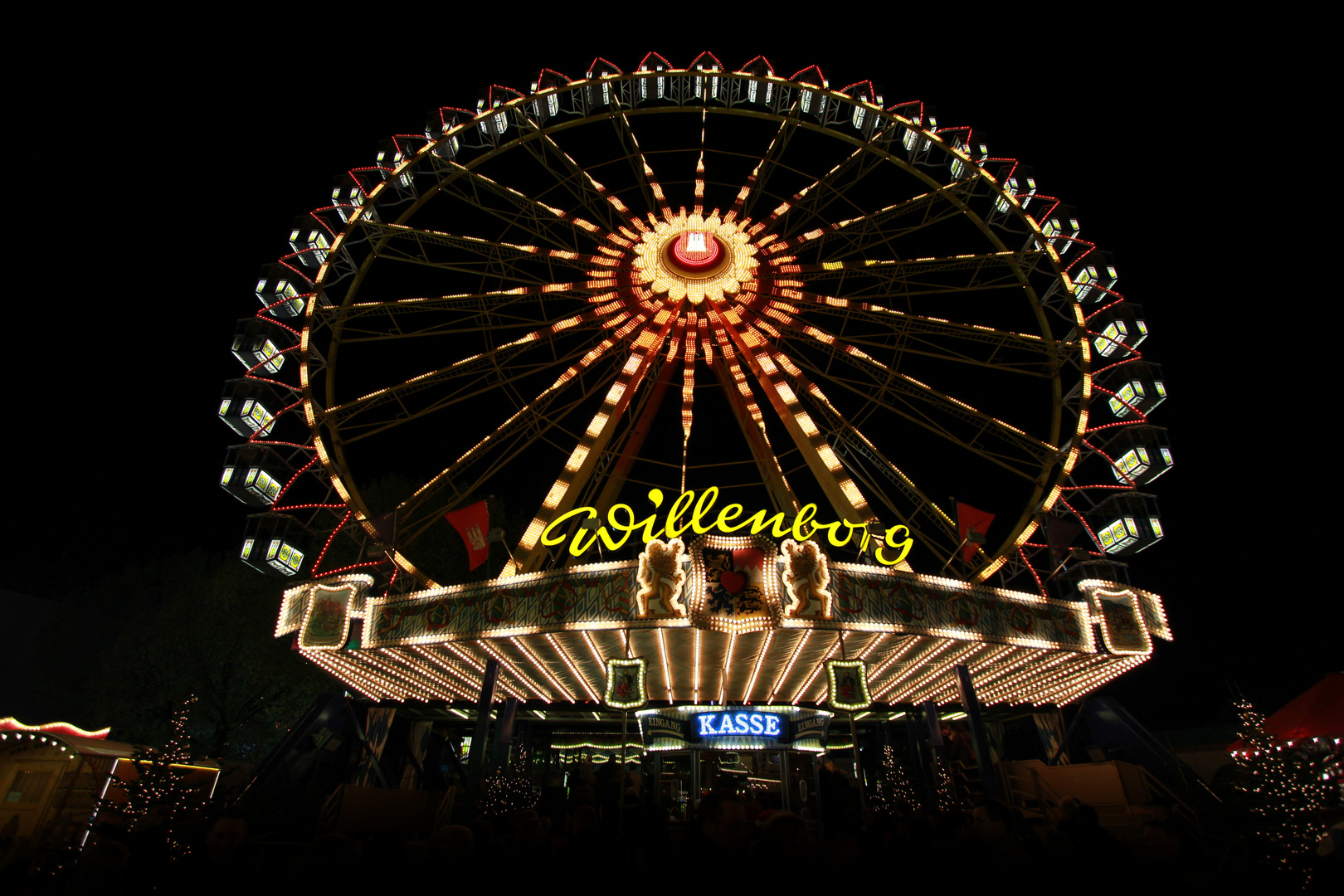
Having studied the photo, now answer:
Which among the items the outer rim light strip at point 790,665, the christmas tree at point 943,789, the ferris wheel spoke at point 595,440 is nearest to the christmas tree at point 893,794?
the christmas tree at point 943,789

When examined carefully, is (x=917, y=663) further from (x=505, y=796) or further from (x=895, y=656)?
(x=505, y=796)

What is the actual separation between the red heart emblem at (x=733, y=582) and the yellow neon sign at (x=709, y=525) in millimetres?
829

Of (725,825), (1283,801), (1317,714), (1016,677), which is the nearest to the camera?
(725,825)

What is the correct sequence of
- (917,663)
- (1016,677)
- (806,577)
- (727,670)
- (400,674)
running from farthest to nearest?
(1016,677), (400,674), (727,670), (917,663), (806,577)

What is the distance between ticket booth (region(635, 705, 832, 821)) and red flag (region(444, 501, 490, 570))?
5.06m

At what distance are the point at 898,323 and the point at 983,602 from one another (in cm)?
752

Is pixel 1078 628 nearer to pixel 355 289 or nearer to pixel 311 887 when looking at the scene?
pixel 311 887

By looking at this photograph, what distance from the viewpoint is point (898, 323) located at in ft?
56.8

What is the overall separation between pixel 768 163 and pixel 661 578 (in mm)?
12015

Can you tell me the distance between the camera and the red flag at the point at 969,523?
→ 1462 centimetres

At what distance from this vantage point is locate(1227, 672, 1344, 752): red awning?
60.7 feet

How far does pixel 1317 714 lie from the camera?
62.8 feet

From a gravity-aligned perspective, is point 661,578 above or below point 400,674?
above

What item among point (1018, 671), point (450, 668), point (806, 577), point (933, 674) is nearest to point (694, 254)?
point (806, 577)
